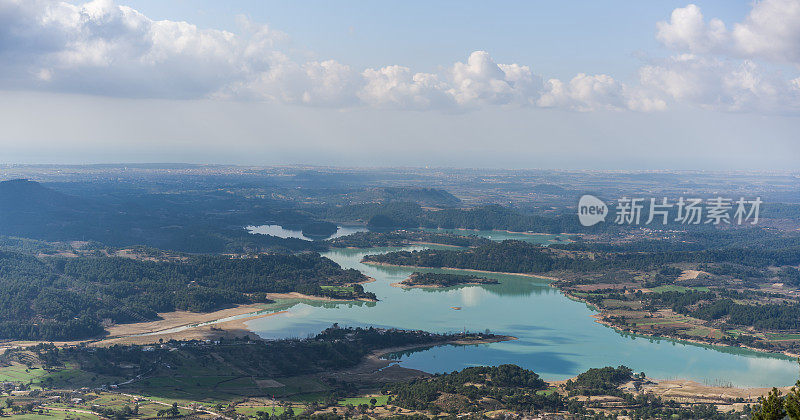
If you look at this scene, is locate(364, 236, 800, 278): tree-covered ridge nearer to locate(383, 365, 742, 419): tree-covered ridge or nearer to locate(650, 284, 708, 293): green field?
locate(650, 284, 708, 293): green field

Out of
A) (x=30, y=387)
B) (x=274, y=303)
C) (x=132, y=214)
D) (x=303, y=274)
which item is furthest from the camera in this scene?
(x=132, y=214)

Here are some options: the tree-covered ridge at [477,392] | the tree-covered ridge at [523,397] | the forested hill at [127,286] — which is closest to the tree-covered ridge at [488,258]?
the forested hill at [127,286]

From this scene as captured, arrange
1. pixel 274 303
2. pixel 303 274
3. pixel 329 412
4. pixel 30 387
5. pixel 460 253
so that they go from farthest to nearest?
pixel 460 253 < pixel 303 274 < pixel 274 303 < pixel 30 387 < pixel 329 412

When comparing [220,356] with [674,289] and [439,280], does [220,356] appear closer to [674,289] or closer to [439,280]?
[439,280]

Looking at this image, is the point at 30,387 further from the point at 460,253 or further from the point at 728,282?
the point at 728,282

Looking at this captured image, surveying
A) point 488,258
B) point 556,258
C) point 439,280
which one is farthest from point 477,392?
point 556,258

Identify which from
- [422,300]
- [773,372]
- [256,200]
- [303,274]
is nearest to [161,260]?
[303,274]

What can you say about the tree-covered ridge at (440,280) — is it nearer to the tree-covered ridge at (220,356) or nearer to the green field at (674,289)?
the green field at (674,289)
